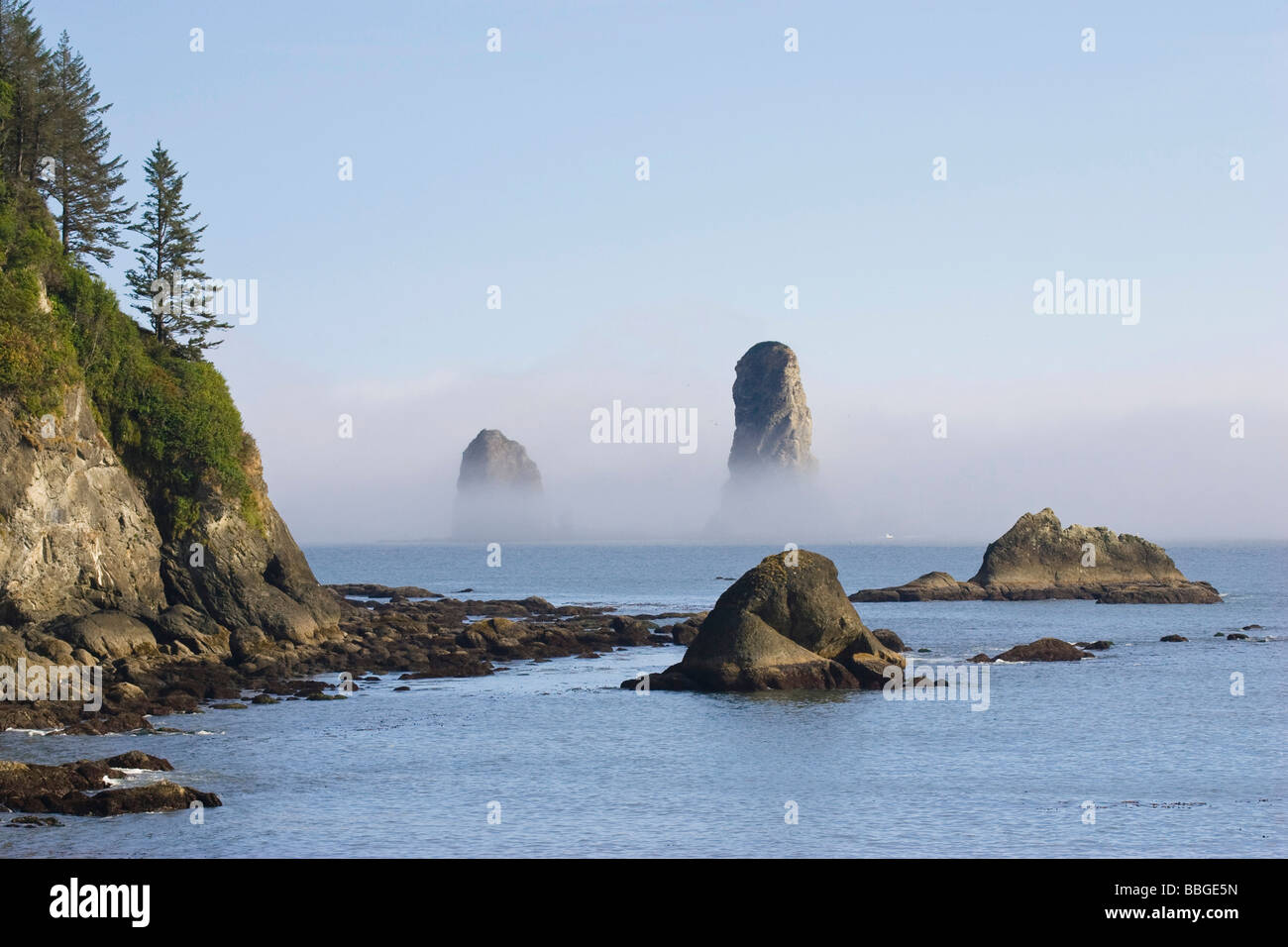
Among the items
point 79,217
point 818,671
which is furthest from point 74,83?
point 818,671

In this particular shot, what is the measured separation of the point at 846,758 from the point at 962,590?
73.7 meters

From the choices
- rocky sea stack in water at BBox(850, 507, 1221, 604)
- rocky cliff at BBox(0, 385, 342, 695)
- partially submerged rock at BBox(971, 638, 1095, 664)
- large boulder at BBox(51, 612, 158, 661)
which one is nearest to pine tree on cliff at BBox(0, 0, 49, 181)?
rocky cliff at BBox(0, 385, 342, 695)

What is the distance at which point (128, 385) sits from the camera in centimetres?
5756

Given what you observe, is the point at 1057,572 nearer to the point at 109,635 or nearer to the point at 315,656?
the point at 315,656

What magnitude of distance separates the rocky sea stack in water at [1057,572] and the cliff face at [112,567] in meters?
59.1

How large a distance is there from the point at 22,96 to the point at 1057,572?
8471 centimetres

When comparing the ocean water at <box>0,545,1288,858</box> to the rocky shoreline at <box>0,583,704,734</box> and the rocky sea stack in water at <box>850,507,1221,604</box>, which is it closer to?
the rocky shoreline at <box>0,583,704,734</box>

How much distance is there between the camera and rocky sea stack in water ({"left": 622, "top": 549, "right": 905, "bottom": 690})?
4616 centimetres

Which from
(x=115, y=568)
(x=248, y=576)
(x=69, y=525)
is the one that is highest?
(x=69, y=525)

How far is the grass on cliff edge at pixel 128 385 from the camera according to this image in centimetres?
5328

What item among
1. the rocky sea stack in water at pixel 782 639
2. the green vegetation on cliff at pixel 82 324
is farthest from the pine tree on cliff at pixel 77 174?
the rocky sea stack in water at pixel 782 639

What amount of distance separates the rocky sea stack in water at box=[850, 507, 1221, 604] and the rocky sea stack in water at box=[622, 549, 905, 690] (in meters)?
56.9

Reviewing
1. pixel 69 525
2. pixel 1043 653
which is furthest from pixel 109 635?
pixel 1043 653
